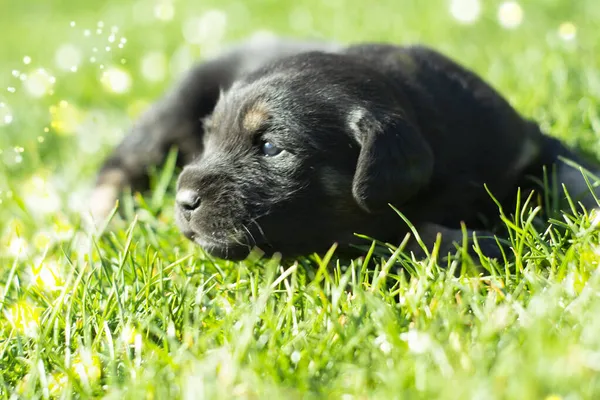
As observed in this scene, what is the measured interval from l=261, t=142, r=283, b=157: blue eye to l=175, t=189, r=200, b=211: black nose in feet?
1.00

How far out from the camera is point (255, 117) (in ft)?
9.02

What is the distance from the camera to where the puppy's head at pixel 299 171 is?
8.61ft

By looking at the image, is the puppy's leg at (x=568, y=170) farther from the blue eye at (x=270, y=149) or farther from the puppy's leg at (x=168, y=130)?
the puppy's leg at (x=168, y=130)

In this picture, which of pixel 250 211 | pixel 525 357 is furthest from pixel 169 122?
pixel 525 357

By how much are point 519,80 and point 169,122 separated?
2188 millimetres

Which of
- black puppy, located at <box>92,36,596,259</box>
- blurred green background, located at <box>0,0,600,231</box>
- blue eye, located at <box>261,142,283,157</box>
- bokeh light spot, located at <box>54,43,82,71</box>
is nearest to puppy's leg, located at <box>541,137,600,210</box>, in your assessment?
black puppy, located at <box>92,36,596,259</box>

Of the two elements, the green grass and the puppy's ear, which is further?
the puppy's ear

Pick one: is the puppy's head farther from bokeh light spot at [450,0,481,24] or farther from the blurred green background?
bokeh light spot at [450,0,481,24]

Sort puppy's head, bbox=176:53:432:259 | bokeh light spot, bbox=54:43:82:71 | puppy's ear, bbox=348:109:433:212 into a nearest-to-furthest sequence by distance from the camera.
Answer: puppy's ear, bbox=348:109:433:212 < puppy's head, bbox=176:53:432:259 < bokeh light spot, bbox=54:43:82:71

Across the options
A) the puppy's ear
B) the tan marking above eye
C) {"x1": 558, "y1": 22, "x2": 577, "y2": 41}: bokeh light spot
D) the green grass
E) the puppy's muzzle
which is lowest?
the green grass

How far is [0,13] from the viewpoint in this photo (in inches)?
483

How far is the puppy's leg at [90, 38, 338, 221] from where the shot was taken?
3933 millimetres

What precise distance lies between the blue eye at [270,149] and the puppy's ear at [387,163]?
32 cm

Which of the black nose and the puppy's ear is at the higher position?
the puppy's ear
